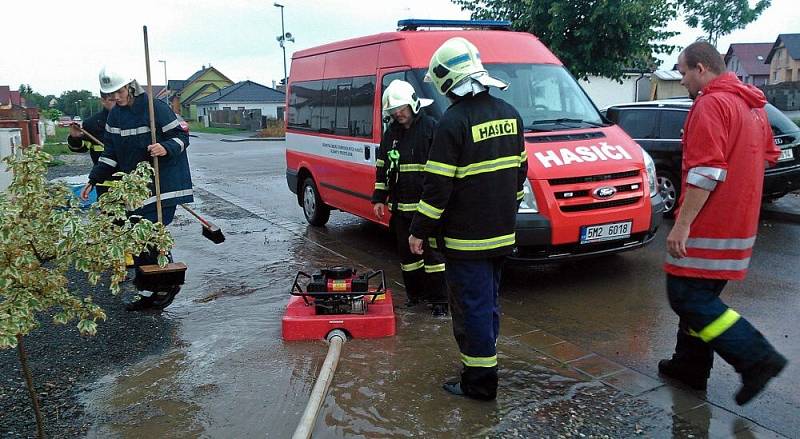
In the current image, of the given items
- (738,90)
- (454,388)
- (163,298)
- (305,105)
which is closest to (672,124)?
(305,105)

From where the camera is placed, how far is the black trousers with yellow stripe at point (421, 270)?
5281 mm

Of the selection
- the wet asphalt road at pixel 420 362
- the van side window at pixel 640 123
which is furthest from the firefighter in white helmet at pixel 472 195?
the van side window at pixel 640 123

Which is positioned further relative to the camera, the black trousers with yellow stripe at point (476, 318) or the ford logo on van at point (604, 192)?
the ford logo on van at point (604, 192)

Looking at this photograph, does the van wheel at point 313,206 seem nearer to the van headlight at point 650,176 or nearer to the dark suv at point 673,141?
the dark suv at point 673,141

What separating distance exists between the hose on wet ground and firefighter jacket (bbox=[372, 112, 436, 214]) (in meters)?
1.22

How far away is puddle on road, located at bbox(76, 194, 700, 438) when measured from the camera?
3412 millimetres

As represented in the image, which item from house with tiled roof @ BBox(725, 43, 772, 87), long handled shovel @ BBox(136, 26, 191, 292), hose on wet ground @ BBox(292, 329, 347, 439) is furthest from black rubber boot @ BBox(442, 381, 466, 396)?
house with tiled roof @ BBox(725, 43, 772, 87)

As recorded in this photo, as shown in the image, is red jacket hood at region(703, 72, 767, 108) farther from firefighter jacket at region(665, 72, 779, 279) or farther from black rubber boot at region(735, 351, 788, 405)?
black rubber boot at region(735, 351, 788, 405)

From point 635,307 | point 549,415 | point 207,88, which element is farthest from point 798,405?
point 207,88

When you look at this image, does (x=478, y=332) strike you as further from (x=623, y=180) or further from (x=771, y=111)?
(x=771, y=111)

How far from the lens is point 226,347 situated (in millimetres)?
4594

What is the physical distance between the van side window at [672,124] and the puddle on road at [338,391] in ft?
19.4

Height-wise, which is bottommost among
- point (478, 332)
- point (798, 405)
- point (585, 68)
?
point (798, 405)

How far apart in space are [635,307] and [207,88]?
306ft
